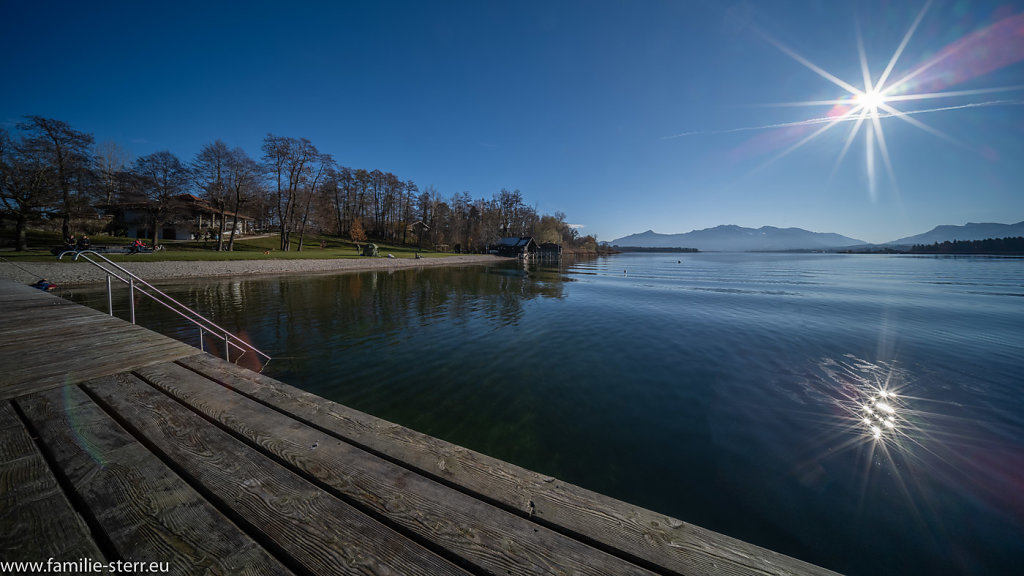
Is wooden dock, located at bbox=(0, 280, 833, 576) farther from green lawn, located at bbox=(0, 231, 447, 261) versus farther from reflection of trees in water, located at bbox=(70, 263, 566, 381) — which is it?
green lawn, located at bbox=(0, 231, 447, 261)

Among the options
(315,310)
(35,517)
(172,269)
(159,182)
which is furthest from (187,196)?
(35,517)

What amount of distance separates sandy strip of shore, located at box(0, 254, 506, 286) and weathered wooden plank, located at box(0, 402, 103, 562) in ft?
78.5

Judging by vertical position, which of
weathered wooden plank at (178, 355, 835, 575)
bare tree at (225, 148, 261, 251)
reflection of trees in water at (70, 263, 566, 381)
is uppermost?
bare tree at (225, 148, 261, 251)

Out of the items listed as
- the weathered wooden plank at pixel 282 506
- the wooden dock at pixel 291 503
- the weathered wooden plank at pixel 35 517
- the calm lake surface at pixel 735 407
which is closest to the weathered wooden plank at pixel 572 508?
the wooden dock at pixel 291 503

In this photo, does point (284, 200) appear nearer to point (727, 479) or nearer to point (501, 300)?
point (501, 300)

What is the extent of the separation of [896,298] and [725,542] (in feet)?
102

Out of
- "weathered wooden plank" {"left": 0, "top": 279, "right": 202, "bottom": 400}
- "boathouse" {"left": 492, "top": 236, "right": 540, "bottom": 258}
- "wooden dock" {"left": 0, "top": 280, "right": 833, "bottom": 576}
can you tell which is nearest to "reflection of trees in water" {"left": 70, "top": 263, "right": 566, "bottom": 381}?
"weathered wooden plank" {"left": 0, "top": 279, "right": 202, "bottom": 400}

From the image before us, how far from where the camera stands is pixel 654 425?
5.80 meters

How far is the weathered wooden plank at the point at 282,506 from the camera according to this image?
1543 millimetres

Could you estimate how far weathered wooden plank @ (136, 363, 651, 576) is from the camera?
61.7 inches

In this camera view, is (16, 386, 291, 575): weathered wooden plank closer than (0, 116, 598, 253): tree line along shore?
Yes

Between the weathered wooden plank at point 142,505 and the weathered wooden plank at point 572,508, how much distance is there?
2.81ft

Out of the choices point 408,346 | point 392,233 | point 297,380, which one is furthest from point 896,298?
point 392,233

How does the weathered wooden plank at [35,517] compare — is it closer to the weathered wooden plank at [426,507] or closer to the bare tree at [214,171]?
the weathered wooden plank at [426,507]
